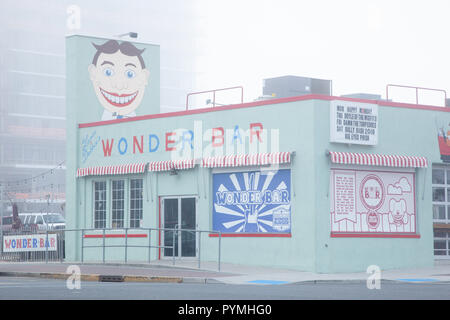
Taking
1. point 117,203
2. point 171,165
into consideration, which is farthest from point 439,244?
point 117,203

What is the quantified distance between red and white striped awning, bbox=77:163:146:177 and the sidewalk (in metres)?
3.82

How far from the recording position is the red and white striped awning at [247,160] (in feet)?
83.5

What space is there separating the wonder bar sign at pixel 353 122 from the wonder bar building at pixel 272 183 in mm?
35

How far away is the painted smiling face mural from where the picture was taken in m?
32.3

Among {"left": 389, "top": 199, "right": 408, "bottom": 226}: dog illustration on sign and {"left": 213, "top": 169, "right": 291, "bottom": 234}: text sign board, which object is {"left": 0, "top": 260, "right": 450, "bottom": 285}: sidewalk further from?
{"left": 389, "top": 199, "right": 408, "bottom": 226}: dog illustration on sign

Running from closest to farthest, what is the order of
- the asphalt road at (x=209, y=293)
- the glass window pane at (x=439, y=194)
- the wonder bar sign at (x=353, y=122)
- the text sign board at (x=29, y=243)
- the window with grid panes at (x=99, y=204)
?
the asphalt road at (x=209, y=293) < the wonder bar sign at (x=353, y=122) < the glass window pane at (x=439, y=194) < the text sign board at (x=29, y=243) < the window with grid panes at (x=99, y=204)

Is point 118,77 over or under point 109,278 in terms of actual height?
over

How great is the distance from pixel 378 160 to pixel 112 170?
9418 mm

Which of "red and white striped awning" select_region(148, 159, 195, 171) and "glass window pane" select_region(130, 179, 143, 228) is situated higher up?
"red and white striped awning" select_region(148, 159, 195, 171)

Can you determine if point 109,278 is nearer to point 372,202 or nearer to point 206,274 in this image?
point 206,274

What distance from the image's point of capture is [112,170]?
30.2m

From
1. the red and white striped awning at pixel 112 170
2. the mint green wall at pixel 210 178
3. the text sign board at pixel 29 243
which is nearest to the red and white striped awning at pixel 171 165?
the mint green wall at pixel 210 178

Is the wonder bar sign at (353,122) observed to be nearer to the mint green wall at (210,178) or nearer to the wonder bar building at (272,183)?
the wonder bar building at (272,183)

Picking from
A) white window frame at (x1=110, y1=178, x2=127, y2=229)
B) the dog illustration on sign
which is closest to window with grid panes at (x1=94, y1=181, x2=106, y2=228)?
white window frame at (x1=110, y1=178, x2=127, y2=229)
